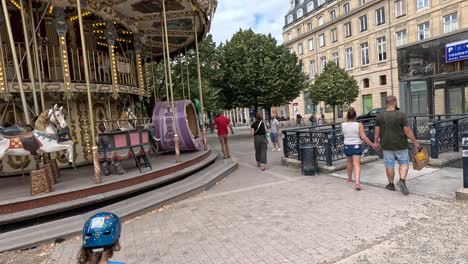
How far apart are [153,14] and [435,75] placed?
1260cm

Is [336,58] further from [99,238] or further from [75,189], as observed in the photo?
[99,238]

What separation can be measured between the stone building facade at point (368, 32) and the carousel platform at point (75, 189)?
21994mm

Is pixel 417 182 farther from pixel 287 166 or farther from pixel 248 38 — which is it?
pixel 248 38

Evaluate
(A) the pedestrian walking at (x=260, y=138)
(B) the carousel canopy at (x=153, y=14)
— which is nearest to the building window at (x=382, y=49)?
(B) the carousel canopy at (x=153, y=14)

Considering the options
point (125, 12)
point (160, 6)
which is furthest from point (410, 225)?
point (125, 12)

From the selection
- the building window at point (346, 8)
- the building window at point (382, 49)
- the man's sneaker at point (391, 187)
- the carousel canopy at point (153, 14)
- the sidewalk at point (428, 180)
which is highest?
the building window at point (346, 8)

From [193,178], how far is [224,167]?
61.3 inches

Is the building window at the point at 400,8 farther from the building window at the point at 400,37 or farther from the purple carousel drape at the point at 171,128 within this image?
the purple carousel drape at the point at 171,128

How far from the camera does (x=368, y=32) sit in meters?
34.2

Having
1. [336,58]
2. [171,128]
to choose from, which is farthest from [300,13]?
[171,128]

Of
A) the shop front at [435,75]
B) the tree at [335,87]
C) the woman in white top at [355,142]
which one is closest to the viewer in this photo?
the woman in white top at [355,142]

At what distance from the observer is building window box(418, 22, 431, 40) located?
28.2 metres

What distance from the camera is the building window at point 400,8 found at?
30.1 m

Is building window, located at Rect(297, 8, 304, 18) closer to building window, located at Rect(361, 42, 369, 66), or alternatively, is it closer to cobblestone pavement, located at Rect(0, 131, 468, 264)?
building window, located at Rect(361, 42, 369, 66)
